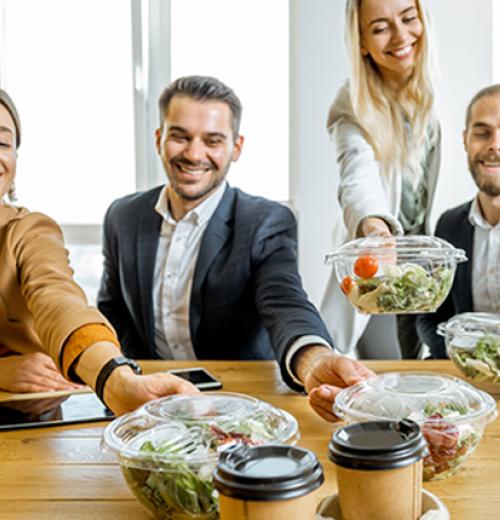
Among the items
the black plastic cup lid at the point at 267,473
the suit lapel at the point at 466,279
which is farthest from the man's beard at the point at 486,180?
the black plastic cup lid at the point at 267,473

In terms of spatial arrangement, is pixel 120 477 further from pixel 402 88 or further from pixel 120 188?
pixel 120 188

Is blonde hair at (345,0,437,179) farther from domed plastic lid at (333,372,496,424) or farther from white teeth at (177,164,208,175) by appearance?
domed plastic lid at (333,372,496,424)

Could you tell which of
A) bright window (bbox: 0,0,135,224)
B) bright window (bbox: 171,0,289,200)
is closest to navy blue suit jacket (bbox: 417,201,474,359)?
bright window (bbox: 171,0,289,200)

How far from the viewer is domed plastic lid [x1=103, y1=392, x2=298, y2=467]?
1.04 m

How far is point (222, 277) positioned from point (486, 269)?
830mm

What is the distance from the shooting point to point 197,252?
2496 mm

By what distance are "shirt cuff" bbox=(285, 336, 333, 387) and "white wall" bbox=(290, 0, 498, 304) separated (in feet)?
6.28

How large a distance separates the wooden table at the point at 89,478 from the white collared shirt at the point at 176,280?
2.76 ft

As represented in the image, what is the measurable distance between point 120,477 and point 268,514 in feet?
1.68

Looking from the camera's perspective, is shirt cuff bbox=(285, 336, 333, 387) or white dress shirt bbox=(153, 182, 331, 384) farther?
white dress shirt bbox=(153, 182, 331, 384)

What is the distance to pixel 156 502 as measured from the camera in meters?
1.06

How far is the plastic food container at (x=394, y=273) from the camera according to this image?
1725 mm

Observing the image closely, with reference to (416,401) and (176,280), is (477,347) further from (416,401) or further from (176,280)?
(176,280)

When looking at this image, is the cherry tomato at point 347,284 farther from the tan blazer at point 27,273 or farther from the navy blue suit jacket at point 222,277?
the tan blazer at point 27,273
